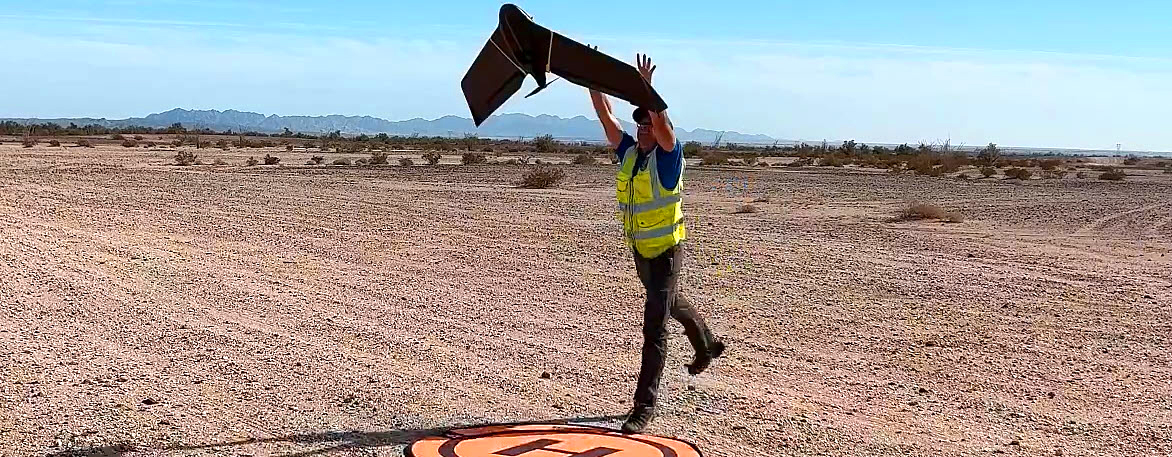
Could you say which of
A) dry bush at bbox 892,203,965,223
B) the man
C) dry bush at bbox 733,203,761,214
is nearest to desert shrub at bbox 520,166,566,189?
dry bush at bbox 733,203,761,214

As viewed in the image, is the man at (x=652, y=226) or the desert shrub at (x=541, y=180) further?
the desert shrub at (x=541, y=180)

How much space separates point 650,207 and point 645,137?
372 millimetres

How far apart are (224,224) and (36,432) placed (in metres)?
12.1

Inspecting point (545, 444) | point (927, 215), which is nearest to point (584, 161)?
point (927, 215)

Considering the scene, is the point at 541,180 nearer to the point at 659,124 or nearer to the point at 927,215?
the point at 927,215

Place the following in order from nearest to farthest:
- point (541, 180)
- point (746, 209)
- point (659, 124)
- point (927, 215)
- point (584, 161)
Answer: point (659, 124), point (927, 215), point (746, 209), point (541, 180), point (584, 161)

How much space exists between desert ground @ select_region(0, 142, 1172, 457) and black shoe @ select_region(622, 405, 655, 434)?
132 mm

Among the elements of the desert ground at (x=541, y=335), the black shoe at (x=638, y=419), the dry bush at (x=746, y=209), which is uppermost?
the black shoe at (x=638, y=419)

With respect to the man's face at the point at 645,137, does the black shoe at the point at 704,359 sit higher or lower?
Answer: lower

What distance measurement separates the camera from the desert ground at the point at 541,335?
6.36 m

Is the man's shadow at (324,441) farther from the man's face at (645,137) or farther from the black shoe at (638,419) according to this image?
the man's face at (645,137)

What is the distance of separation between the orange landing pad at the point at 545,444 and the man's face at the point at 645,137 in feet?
4.95

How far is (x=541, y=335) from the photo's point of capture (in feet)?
30.3

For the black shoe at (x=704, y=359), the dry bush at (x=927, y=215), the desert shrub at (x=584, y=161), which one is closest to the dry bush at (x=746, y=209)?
the dry bush at (x=927, y=215)
